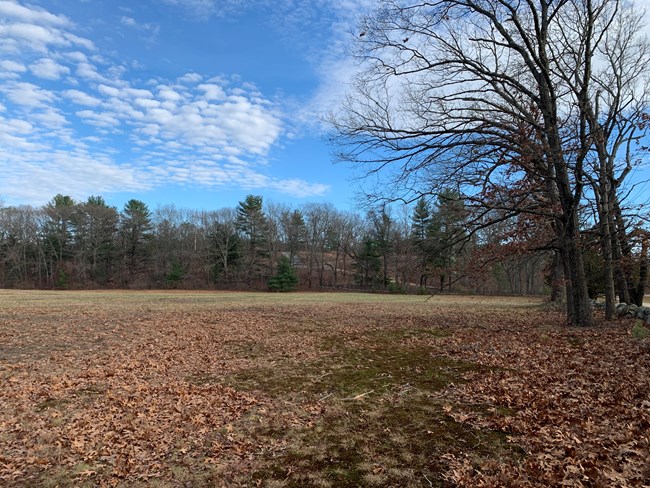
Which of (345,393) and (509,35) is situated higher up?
(509,35)

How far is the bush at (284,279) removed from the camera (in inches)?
2100

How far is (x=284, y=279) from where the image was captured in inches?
2111

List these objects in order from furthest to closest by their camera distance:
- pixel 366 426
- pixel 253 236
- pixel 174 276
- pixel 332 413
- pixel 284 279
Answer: pixel 253 236
pixel 174 276
pixel 284 279
pixel 332 413
pixel 366 426

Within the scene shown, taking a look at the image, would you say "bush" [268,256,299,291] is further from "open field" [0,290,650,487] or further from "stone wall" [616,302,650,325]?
"open field" [0,290,650,487]

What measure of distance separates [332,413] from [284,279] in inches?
1915

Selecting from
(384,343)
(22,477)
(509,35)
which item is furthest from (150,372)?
(509,35)

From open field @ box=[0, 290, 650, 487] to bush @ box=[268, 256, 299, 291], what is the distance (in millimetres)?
43052

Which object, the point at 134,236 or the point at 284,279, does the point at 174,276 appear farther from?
the point at 284,279

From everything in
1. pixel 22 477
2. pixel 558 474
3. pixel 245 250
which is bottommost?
pixel 22 477

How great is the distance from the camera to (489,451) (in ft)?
13.0

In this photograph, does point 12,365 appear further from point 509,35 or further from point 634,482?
point 509,35

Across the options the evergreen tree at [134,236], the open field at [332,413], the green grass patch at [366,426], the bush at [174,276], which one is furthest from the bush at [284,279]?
the green grass patch at [366,426]

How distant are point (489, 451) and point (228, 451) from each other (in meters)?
2.72

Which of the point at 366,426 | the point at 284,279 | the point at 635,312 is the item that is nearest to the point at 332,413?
the point at 366,426
